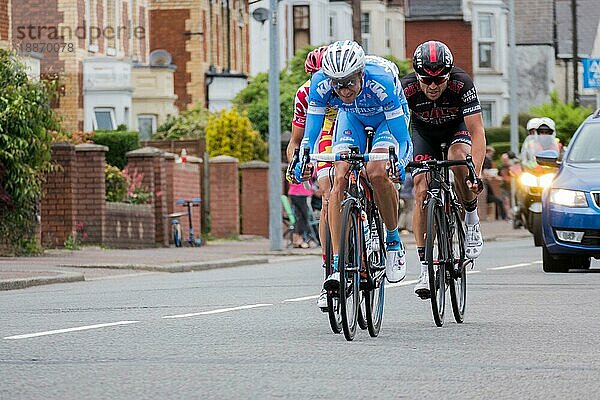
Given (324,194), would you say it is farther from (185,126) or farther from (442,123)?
(185,126)

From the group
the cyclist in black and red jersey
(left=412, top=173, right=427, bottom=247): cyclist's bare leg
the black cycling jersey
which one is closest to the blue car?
the cyclist in black and red jersey

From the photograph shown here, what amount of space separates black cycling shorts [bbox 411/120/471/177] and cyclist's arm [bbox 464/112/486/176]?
238 millimetres

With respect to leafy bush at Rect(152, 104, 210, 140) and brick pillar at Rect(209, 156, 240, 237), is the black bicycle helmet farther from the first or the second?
leafy bush at Rect(152, 104, 210, 140)

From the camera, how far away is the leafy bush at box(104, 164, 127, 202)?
29.4 metres

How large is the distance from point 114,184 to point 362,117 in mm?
18831

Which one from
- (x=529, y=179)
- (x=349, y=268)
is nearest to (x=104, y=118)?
(x=529, y=179)

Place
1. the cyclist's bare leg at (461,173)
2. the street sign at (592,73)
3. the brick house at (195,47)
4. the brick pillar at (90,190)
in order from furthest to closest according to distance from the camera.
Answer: the brick house at (195,47) < the street sign at (592,73) < the brick pillar at (90,190) < the cyclist's bare leg at (461,173)

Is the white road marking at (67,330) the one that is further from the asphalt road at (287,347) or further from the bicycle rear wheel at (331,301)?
the bicycle rear wheel at (331,301)

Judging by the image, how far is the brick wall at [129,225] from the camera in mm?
28078

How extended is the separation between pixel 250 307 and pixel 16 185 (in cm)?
1116

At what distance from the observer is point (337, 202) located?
420 inches

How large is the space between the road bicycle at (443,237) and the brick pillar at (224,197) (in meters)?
23.7

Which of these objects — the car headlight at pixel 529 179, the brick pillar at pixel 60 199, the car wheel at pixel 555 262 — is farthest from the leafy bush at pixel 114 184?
the car wheel at pixel 555 262

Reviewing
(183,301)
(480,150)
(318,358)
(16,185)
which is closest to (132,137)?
(16,185)
